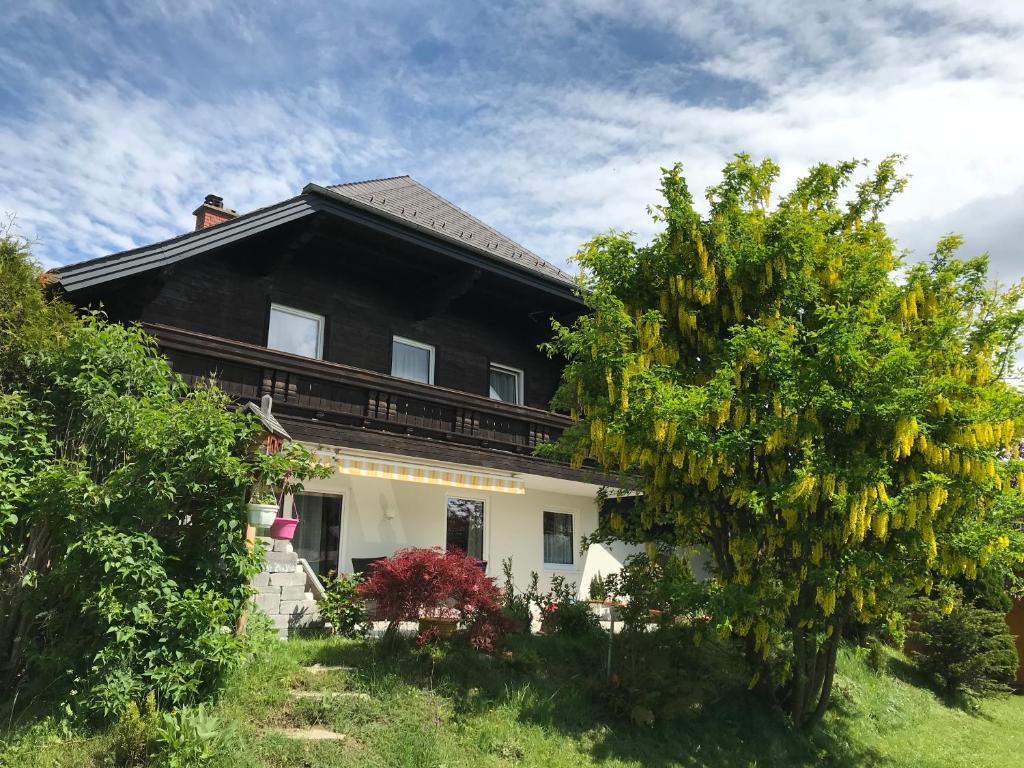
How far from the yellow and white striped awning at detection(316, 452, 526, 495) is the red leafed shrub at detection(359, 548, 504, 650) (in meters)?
2.86

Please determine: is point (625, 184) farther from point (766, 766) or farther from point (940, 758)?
point (940, 758)

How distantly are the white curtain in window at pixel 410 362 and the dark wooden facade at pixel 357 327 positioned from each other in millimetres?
226

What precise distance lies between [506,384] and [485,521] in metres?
3.07

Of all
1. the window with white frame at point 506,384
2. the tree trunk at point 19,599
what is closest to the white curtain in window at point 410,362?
the window with white frame at point 506,384

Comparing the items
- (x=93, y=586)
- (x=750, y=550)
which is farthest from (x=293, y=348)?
(x=750, y=550)

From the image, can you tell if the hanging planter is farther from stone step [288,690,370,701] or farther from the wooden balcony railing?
the wooden balcony railing

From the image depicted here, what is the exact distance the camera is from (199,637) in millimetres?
6223

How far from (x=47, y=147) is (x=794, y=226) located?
30.1 ft

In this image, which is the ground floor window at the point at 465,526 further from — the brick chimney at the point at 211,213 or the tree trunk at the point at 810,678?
the brick chimney at the point at 211,213

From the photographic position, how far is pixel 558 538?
55.5ft

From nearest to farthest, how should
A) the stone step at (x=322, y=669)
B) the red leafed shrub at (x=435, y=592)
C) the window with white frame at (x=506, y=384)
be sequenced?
the stone step at (x=322, y=669) → the red leafed shrub at (x=435, y=592) → the window with white frame at (x=506, y=384)

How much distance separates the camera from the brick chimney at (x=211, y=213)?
16.0 metres

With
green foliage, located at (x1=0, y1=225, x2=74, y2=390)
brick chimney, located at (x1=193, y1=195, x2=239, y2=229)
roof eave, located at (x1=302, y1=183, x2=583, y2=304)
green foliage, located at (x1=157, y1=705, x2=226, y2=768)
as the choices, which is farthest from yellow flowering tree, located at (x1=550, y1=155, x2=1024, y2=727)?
brick chimney, located at (x1=193, y1=195, x2=239, y2=229)

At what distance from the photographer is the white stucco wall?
13.2 meters
